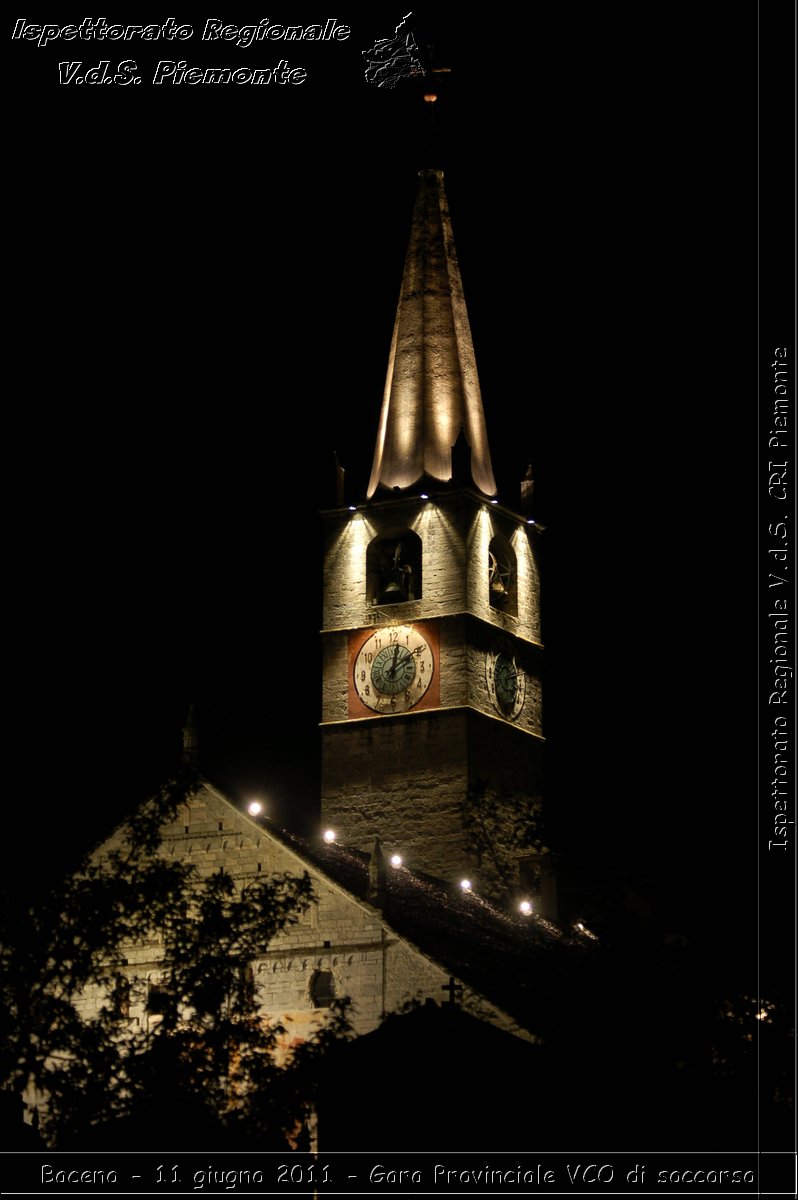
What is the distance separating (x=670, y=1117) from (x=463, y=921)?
1531 cm

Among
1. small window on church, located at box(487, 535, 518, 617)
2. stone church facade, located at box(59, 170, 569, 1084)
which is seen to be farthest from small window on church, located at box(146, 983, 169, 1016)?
small window on church, located at box(487, 535, 518, 617)

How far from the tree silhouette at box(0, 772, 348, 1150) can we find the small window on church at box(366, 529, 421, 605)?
74.4 feet

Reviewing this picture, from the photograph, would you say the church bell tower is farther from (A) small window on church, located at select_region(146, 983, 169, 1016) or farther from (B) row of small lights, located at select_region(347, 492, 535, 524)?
(A) small window on church, located at select_region(146, 983, 169, 1016)

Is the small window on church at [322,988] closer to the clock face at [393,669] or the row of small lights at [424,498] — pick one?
the clock face at [393,669]

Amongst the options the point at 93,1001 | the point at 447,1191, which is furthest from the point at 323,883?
the point at 447,1191

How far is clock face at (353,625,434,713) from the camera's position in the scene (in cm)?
8006

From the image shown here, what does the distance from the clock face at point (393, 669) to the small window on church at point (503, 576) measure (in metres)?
3.17

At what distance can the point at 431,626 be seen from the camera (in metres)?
80.3

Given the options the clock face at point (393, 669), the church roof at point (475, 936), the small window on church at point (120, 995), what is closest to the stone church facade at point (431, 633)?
the clock face at point (393, 669)

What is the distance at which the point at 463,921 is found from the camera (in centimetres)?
6900

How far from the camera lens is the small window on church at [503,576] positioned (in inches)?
3250

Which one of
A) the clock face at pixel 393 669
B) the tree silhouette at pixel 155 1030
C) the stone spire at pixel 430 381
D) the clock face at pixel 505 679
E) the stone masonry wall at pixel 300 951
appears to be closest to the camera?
the tree silhouette at pixel 155 1030

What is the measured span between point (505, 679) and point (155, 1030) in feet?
94.2

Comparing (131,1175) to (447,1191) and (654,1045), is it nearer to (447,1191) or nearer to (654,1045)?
(447,1191)
